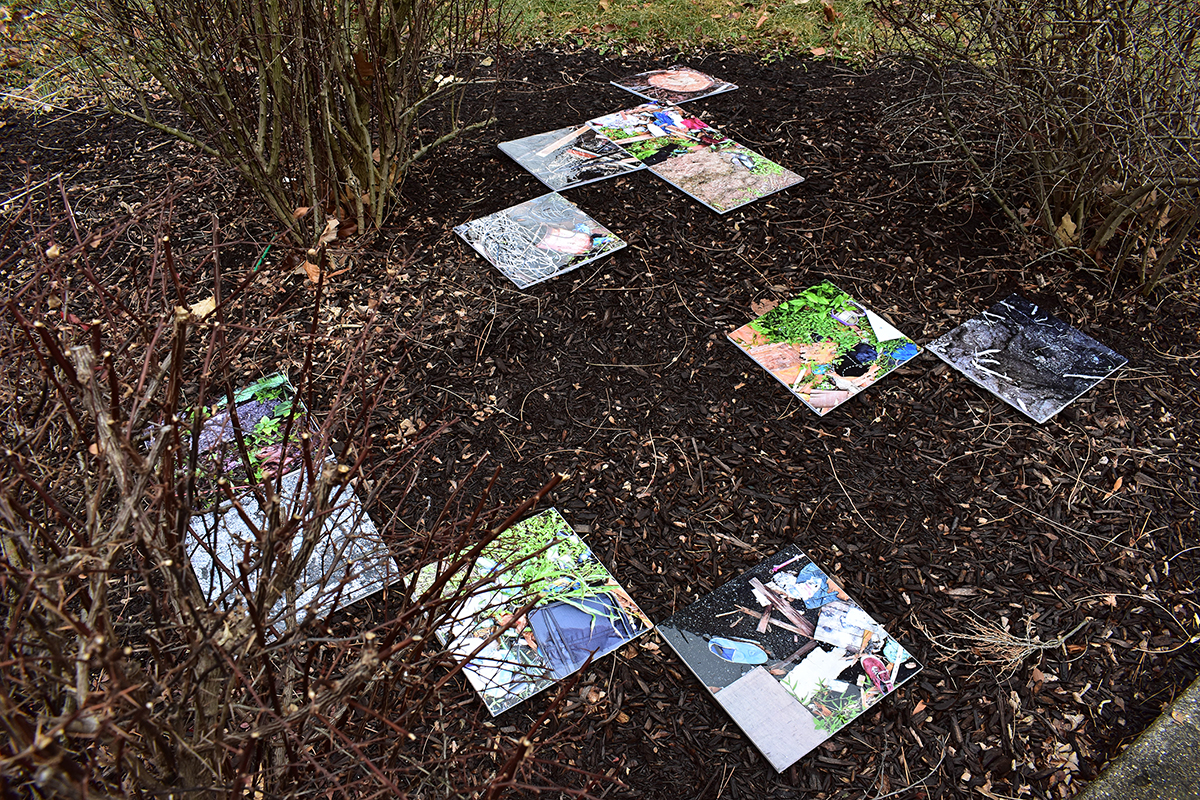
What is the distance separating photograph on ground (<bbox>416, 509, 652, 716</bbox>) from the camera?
2.04m

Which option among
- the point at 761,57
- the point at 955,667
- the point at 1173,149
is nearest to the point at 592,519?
the point at 955,667

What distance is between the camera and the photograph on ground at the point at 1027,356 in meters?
2.82

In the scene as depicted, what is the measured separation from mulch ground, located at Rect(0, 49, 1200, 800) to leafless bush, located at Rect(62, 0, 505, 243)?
293 mm

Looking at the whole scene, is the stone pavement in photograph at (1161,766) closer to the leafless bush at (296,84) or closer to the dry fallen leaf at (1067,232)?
the dry fallen leaf at (1067,232)

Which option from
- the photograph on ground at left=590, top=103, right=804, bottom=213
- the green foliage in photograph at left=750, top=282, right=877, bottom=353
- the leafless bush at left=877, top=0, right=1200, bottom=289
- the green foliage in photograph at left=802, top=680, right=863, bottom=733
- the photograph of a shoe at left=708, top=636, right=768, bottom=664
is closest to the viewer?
the green foliage in photograph at left=802, top=680, right=863, bottom=733

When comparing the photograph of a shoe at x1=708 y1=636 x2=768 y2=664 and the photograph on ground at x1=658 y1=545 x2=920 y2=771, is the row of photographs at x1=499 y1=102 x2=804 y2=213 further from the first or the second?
the photograph of a shoe at x1=708 y1=636 x2=768 y2=664

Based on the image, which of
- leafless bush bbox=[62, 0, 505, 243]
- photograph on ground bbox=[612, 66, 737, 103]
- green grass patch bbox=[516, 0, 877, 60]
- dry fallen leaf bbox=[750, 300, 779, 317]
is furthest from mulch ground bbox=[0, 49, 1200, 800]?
green grass patch bbox=[516, 0, 877, 60]

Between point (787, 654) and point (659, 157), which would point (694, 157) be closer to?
point (659, 157)

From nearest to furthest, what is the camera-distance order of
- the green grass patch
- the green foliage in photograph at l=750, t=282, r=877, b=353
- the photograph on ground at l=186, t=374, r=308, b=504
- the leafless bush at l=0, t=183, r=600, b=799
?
the leafless bush at l=0, t=183, r=600, b=799, the photograph on ground at l=186, t=374, r=308, b=504, the green foliage in photograph at l=750, t=282, r=877, b=353, the green grass patch

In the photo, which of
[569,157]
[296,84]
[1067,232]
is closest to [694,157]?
[569,157]

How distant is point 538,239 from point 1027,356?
215 centimetres

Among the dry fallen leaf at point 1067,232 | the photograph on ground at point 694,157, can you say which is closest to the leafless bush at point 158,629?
the photograph on ground at point 694,157

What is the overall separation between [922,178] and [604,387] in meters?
2.23

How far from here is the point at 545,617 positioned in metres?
2.19
